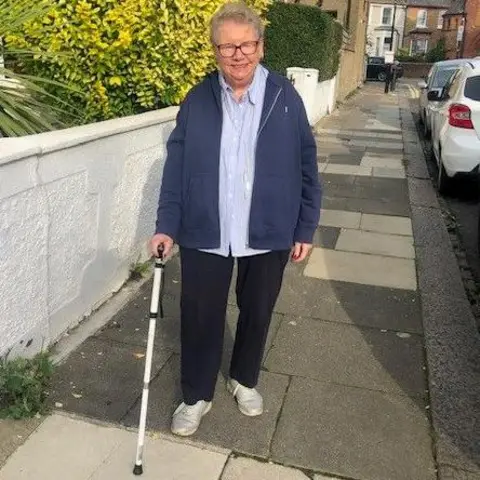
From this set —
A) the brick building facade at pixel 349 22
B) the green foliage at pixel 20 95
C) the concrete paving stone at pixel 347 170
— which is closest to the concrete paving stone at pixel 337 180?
the concrete paving stone at pixel 347 170

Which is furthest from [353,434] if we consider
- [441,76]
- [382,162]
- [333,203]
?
[441,76]

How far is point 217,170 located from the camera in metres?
2.52

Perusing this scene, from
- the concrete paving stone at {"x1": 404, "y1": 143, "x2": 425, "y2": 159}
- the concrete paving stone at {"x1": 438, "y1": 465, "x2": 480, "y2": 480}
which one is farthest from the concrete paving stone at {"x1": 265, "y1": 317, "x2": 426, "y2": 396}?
the concrete paving stone at {"x1": 404, "y1": 143, "x2": 425, "y2": 159}

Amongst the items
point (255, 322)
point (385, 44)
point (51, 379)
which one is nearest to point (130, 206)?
point (51, 379)

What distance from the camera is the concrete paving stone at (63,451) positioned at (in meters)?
2.53

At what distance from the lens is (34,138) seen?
3.17 meters

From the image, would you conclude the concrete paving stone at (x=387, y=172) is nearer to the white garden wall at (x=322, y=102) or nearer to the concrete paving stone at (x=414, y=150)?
the concrete paving stone at (x=414, y=150)

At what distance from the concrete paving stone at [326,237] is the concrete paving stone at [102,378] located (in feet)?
8.31

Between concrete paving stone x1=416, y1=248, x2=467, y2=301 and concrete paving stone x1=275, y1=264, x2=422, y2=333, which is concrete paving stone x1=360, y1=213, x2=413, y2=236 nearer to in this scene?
concrete paving stone x1=416, y1=248, x2=467, y2=301

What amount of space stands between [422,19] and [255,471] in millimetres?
78479

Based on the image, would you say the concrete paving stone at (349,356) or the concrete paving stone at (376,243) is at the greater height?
the concrete paving stone at (376,243)

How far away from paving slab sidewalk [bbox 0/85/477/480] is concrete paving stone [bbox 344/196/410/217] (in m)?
1.72

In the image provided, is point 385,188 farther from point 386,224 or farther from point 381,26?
point 381,26

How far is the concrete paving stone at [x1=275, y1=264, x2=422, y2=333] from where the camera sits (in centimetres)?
415
